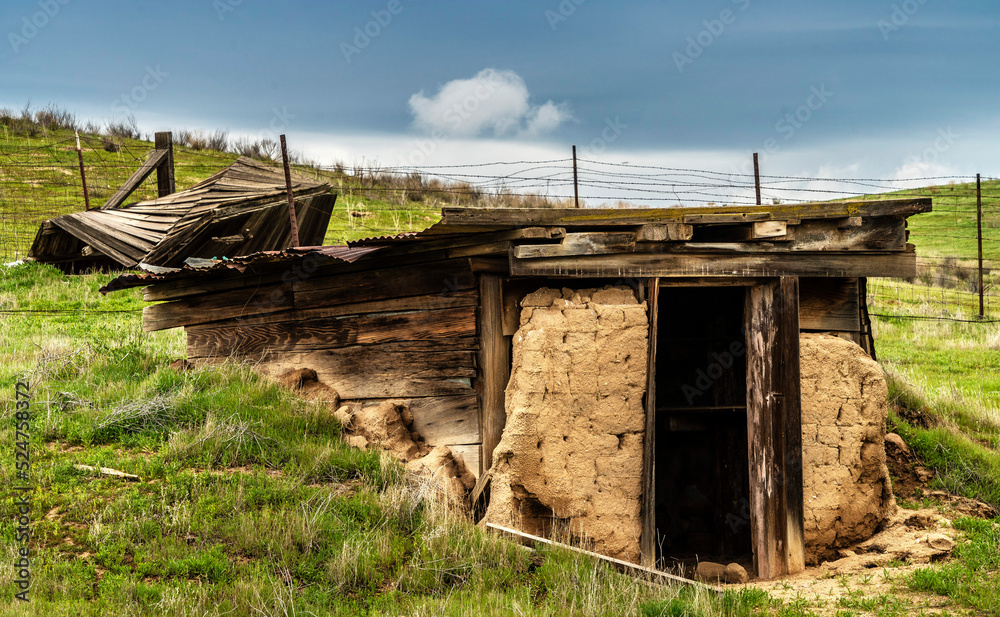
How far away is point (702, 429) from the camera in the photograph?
26.1 ft

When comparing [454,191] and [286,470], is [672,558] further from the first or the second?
[454,191]

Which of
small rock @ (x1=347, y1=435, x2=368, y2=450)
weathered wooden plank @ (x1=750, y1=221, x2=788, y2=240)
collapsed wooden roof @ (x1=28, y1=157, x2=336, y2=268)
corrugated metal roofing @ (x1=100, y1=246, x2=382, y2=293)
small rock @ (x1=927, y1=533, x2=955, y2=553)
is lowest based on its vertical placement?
small rock @ (x1=927, y1=533, x2=955, y2=553)

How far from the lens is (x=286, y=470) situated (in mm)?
5770

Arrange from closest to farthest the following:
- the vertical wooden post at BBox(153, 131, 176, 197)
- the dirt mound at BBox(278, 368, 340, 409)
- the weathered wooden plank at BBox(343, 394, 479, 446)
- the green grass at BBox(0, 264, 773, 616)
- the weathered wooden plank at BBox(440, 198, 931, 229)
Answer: the green grass at BBox(0, 264, 773, 616) < the weathered wooden plank at BBox(440, 198, 931, 229) < the weathered wooden plank at BBox(343, 394, 479, 446) < the dirt mound at BBox(278, 368, 340, 409) < the vertical wooden post at BBox(153, 131, 176, 197)

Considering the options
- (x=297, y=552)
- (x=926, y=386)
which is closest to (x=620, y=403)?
(x=297, y=552)

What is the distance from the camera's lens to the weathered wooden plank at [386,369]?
6473 millimetres

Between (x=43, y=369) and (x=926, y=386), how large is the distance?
37.0ft

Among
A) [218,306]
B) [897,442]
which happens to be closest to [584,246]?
[218,306]

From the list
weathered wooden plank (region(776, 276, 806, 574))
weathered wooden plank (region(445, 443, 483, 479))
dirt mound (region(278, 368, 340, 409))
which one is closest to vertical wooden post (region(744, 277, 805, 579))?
weathered wooden plank (region(776, 276, 806, 574))

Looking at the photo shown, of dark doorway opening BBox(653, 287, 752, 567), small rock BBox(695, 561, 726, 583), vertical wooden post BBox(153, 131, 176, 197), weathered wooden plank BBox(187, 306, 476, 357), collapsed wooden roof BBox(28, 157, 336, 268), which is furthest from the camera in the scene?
vertical wooden post BBox(153, 131, 176, 197)

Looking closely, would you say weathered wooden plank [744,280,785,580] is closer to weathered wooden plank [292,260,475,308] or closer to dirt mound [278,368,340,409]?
weathered wooden plank [292,260,475,308]

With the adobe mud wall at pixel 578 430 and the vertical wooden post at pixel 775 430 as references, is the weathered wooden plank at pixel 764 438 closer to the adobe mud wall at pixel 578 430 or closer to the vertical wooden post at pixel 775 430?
the vertical wooden post at pixel 775 430

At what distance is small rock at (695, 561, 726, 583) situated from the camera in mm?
6152

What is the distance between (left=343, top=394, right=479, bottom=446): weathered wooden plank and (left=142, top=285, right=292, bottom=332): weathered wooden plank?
1.79 m
